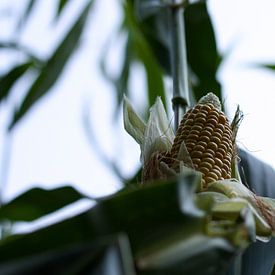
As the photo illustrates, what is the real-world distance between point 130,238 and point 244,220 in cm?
7

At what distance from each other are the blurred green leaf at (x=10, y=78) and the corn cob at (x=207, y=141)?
0.58 m

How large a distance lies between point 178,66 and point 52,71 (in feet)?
1.53

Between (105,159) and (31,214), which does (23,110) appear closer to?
(105,159)

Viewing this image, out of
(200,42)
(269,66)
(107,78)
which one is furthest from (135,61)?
(200,42)

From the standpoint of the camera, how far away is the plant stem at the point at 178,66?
796 mm

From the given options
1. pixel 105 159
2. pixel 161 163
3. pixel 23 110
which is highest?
pixel 161 163

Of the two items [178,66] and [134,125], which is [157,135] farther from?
[178,66]

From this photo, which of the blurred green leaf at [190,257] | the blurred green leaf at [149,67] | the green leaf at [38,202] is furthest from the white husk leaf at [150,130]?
the blurred green leaf at [149,67]

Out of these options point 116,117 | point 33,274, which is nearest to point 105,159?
point 116,117

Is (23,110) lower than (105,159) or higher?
higher

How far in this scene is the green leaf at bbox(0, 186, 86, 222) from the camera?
58cm

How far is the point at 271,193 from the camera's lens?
2.46ft

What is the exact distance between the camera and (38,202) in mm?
594

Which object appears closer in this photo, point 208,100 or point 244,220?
point 244,220
